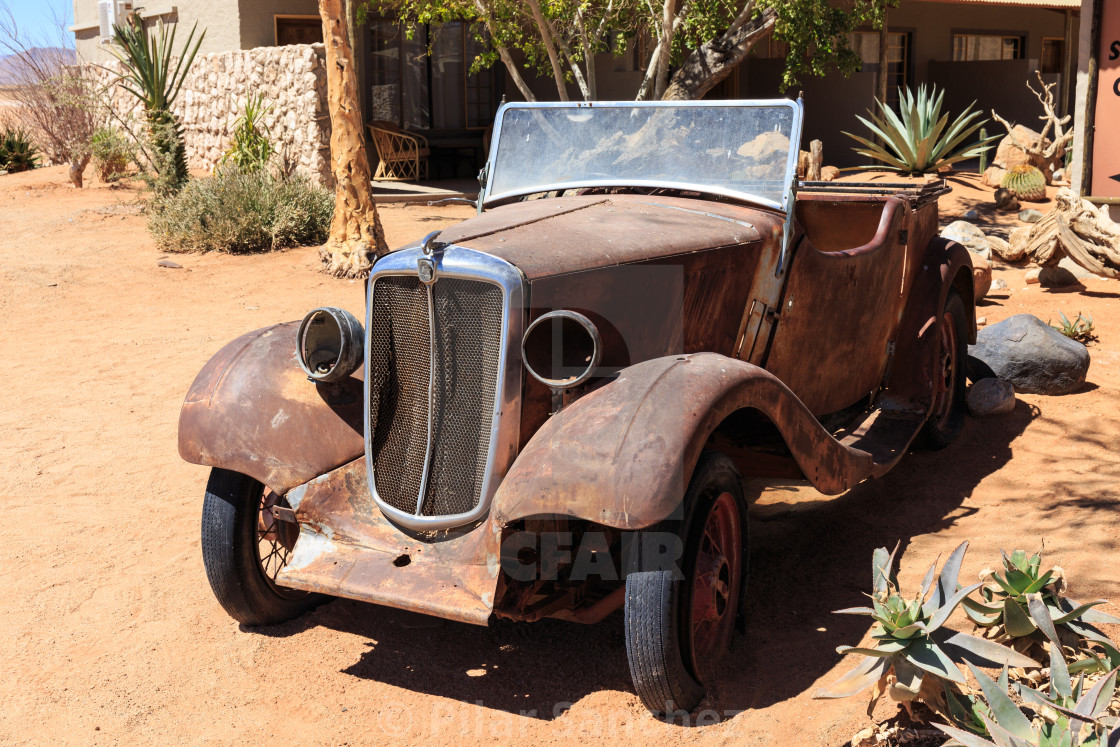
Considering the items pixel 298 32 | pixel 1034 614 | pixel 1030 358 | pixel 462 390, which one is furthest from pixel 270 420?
pixel 298 32

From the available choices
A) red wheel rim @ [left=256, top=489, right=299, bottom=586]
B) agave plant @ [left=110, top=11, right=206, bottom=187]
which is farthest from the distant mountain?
red wheel rim @ [left=256, top=489, right=299, bottom=586]

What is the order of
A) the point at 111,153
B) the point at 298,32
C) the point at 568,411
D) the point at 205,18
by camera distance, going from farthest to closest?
1. the point at 111,153
2. the point at 298,32
3. the point at 205,18
4. the point at 568,411

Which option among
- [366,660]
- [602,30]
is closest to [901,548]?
[366,660]

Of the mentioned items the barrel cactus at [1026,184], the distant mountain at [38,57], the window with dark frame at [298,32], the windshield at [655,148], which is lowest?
the barrel cactus at [1026,184]

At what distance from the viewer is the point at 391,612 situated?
373 centimetres

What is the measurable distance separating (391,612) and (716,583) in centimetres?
130

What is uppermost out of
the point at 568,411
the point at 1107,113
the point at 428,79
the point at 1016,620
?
the point at 428,79

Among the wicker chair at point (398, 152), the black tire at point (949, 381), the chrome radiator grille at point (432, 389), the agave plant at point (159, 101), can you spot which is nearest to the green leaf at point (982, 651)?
the chrome radiator grille at point (432, 389)

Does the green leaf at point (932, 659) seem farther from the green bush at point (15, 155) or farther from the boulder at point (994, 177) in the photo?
the green bush at point (15, 155)

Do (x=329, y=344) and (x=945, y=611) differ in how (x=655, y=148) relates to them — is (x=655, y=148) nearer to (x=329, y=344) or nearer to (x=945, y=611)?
(x=329, y=344)

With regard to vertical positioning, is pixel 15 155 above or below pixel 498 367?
above

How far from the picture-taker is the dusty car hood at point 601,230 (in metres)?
3.12

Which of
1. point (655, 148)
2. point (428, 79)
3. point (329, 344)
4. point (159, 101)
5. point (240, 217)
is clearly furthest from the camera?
point (428, 79)

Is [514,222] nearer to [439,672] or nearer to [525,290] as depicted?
[525,290]
